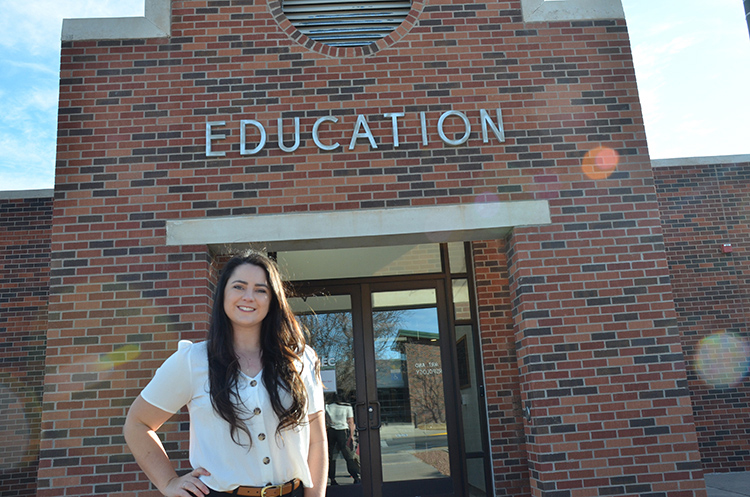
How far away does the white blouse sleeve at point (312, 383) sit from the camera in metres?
2.42

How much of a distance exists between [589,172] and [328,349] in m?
3.42

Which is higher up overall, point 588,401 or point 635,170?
point 635,170

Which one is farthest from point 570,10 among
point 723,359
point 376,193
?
point 723,359

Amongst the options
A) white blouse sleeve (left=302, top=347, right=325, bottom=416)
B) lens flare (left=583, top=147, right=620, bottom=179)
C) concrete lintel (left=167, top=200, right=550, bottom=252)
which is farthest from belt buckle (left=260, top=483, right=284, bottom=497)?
lens flare (left=583, top=147, right=620, bottom=179)

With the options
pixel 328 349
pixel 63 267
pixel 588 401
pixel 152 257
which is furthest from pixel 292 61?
pixel 588 401

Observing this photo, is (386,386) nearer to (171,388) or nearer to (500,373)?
(500,373)

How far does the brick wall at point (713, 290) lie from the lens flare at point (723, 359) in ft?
0.04

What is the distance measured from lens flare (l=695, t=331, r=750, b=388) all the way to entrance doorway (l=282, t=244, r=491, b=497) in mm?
4590

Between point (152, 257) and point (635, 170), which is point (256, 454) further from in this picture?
point (635, 170)

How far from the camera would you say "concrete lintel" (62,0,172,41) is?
5734 millimetres

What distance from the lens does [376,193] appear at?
216 inches

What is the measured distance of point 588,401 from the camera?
5.17 m

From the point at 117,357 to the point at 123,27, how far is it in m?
3.00

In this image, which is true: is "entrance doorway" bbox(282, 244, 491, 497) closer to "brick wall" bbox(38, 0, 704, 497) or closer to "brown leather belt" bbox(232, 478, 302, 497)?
"brick wall" bbox(38, 0, 704, 497)
